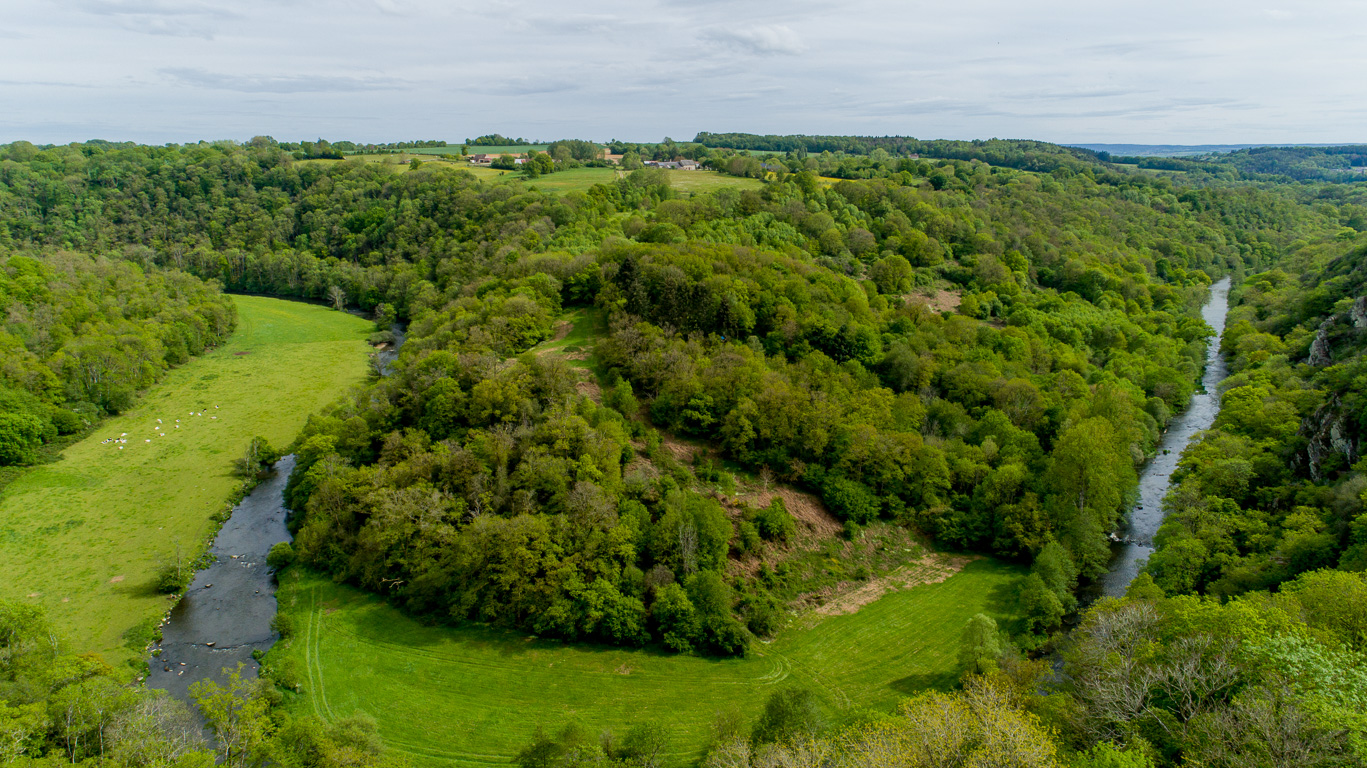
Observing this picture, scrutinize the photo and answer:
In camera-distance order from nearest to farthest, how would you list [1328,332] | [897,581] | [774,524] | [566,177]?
[774,524], [897,581], [1328,332], [566,177]

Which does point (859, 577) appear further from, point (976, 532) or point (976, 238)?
point (976, 238)

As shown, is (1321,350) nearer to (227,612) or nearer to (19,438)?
(227,612)

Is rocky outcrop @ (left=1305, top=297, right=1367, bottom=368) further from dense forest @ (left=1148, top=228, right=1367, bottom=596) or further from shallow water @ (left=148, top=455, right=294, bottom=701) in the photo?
shallow water @ (left=148, top=455, right=294, bottom=701)

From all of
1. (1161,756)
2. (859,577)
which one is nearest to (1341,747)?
(1161,756)

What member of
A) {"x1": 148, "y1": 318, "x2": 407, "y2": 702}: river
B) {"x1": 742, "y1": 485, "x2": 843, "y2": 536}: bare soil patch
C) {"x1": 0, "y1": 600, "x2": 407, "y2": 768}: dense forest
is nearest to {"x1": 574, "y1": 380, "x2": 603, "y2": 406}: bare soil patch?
{"x1": 742, "y1": 485, "x2": 843, "y2": 536}: bare soil patch

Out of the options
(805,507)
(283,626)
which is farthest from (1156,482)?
(283,626)

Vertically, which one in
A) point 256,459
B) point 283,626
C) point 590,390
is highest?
point 590,390
